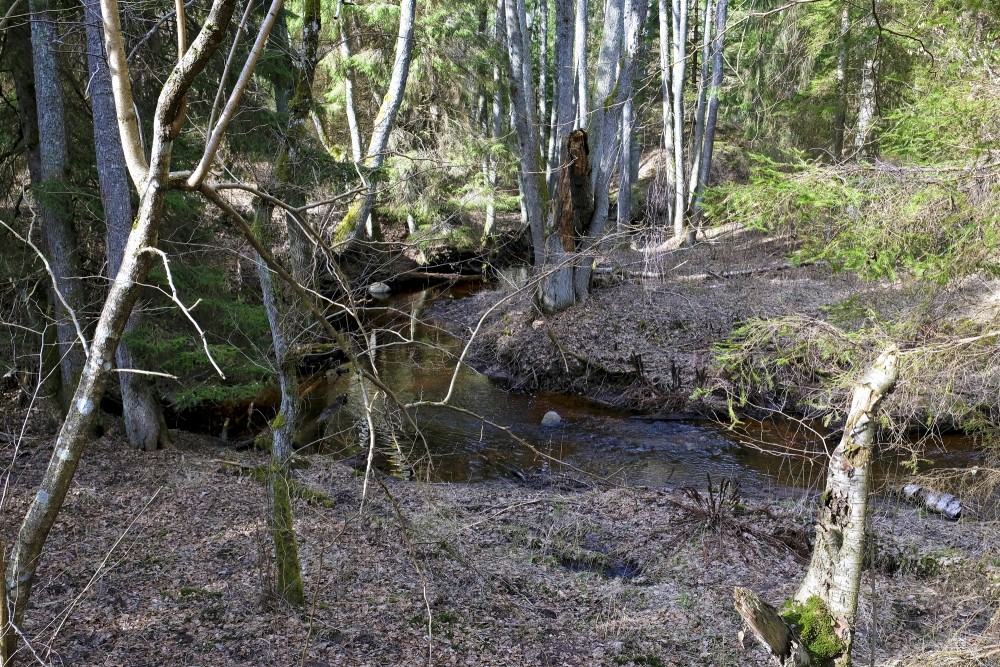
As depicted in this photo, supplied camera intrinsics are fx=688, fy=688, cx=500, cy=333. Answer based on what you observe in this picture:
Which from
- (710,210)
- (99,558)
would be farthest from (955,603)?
(99,558)

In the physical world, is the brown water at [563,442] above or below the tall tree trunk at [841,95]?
below

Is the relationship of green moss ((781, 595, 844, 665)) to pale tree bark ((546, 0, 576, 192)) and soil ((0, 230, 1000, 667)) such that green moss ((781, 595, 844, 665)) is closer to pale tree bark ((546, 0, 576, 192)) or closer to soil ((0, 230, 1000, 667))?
soil ((0, 230, 1000, 667))

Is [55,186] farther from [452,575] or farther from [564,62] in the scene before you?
[564,62]

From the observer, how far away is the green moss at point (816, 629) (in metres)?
3.54

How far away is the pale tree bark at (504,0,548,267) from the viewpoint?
1198 cm

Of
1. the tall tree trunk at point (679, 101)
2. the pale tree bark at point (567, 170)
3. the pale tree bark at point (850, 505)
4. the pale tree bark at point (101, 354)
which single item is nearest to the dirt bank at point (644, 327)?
the pale tree bark at point (567, 170)

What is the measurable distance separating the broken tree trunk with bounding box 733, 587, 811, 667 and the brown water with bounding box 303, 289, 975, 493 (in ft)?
15.2

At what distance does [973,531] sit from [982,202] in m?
3.76

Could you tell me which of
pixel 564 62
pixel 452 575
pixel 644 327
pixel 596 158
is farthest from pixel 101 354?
pixel 644 327

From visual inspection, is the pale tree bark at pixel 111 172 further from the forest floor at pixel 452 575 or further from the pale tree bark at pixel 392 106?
the pale tree bark at pixel 392 106

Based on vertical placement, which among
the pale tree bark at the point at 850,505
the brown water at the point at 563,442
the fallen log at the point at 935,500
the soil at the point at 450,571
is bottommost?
the brown water at the point at 563,442

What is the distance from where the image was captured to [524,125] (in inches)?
476

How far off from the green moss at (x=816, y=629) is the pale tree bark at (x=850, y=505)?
32 millimetres

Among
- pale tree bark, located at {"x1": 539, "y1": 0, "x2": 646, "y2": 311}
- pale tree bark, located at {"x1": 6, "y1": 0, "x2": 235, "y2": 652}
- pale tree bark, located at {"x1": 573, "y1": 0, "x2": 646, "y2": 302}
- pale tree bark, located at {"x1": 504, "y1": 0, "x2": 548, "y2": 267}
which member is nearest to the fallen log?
pale tree bark, located at {"x1": 573, "y1": 0, "x2": 646, "y2": 302}
